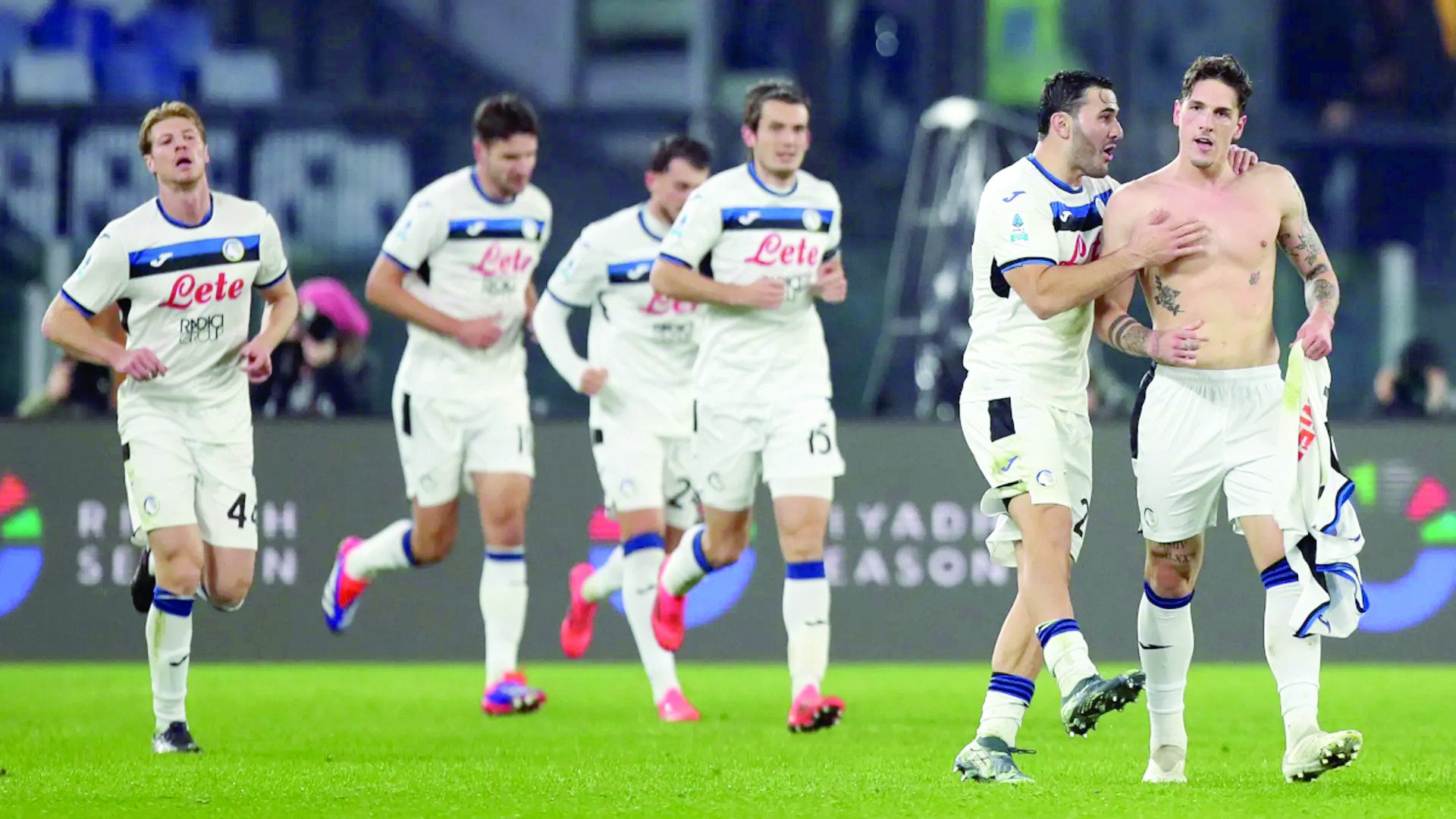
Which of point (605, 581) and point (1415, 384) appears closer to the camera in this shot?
point (605, 581)

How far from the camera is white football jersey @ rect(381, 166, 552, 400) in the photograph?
1035 centimetres

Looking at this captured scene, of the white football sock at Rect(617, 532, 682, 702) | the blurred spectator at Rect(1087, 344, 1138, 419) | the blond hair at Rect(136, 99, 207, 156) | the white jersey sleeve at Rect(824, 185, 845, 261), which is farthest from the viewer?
the blurred spectator at Rect(1087, 344, 1138, 419)

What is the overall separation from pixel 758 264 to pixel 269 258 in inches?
A: 78.2

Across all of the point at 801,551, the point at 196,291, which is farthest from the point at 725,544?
the point at 196,291

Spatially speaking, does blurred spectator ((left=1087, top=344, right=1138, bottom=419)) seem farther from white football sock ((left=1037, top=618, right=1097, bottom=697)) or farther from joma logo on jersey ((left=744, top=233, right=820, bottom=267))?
white football sock ((left=1037, top=618, right=1097, bottom=697))

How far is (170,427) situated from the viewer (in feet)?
28.4

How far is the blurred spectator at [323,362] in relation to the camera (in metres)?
13.3

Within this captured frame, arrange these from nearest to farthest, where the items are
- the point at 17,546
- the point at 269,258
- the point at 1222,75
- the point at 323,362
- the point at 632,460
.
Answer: the point at 1222,75 < the point at 269,258 < the point at 632,460 < the point at 17,546 < the point at 323,362

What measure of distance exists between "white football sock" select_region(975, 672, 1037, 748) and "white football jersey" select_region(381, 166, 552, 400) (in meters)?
4.08

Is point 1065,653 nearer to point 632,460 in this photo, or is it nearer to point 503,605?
point 632,460

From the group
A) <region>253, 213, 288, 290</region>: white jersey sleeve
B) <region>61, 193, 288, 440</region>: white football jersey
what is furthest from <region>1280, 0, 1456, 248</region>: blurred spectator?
<region>61, 193, 288, 440</region>: white football jersey

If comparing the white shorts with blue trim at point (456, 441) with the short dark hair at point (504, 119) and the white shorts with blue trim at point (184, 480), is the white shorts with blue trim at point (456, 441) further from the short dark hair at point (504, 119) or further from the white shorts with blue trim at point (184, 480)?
the white shorts with blue trim at point (184, 480)

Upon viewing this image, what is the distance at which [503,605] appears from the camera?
34.2ft

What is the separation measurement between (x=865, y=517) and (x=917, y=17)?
12.4 feet
